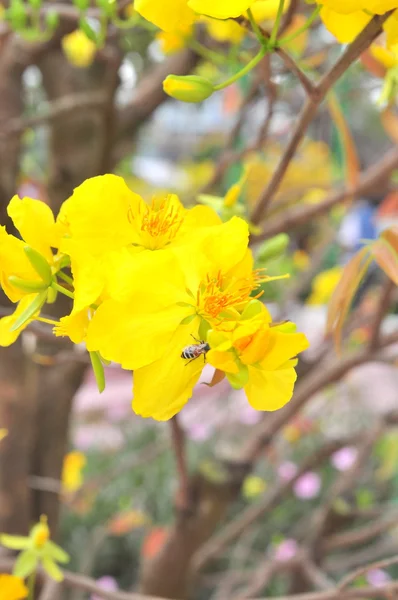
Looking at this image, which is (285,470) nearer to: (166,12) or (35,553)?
(35,553)

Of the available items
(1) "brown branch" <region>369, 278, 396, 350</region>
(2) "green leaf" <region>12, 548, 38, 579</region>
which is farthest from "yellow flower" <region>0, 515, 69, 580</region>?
(1) "brown branch" <region>369, 278, 396, 350</region>

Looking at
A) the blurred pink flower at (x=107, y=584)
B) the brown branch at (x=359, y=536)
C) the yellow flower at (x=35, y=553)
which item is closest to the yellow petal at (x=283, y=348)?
the yellow flower at (x=35, y=553)

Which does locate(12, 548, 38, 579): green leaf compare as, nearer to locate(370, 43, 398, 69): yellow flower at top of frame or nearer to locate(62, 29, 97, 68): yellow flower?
locate(370, 43, 398, 69): yellow flower at top of frame

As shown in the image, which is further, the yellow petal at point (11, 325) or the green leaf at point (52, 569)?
the green leaf at point (52, 569)

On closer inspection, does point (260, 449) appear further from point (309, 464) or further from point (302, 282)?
point (302, 282)

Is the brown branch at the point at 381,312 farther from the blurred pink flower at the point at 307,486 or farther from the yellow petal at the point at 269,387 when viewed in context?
the blurred pink flower at the point at 307,486

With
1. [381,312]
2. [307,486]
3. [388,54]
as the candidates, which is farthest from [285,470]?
[388,54]

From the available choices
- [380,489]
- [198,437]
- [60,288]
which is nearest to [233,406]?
[198,437]
